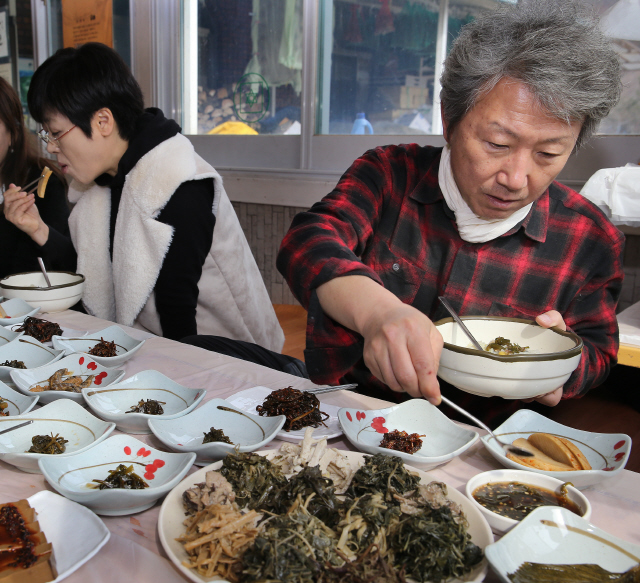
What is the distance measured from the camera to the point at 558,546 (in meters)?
0.69

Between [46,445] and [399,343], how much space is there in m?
0.62

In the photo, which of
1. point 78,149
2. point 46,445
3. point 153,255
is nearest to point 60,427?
point 46,445

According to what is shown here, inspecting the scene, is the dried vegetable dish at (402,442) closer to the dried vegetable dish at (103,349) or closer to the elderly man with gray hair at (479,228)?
the elderly man with gray hair at (479,228)

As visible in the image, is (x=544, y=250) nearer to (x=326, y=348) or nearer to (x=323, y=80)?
(x=326, y=348)

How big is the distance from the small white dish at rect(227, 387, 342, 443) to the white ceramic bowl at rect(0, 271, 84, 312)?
3.27 feet

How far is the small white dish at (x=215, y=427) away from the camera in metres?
0.95

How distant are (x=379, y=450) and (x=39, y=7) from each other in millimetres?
5707

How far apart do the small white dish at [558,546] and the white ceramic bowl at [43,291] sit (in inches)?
65.2

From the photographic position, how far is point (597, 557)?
26.5 inches

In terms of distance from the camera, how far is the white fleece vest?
2.12m

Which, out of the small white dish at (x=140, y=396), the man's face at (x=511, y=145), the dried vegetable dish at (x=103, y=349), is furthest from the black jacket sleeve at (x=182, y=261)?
the man's face at (x=511, y=145)

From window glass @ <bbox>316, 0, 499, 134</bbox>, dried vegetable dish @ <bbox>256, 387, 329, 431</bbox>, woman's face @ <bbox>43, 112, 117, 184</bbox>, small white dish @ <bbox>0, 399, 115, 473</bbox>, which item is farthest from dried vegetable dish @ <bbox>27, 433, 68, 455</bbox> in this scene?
window glass @ <bbox>316, 0, 499, 134</bbox>

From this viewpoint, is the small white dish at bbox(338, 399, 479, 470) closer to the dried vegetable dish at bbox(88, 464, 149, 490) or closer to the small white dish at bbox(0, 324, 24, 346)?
the dried vegetable dish at bbox(88, 464, 149, 490)

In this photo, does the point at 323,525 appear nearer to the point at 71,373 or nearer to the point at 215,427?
the point at 215,427
